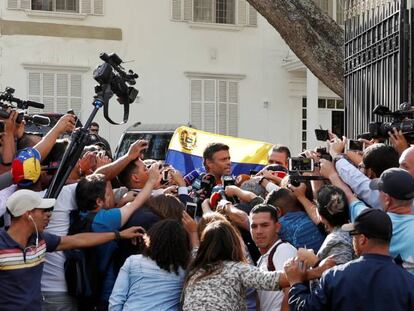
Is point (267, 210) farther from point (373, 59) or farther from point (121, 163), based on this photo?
point (373, 59)

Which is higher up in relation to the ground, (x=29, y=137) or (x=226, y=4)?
(x=226, y=4)

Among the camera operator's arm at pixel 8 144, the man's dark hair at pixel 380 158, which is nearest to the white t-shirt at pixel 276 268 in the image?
the man's dark hair at pixel 380 158

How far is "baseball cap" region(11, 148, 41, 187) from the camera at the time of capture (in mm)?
5348

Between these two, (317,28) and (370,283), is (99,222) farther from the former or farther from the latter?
(317,28)

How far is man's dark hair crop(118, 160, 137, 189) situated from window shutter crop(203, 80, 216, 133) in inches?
663

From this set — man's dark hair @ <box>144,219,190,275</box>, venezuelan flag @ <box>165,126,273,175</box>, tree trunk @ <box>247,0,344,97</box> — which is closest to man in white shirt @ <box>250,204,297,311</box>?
man's dark hair @ <box>144,219,190,275</box>

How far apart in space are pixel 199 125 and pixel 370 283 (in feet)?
63.2

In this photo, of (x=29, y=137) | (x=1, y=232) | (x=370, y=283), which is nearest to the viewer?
(x=370, y=283)

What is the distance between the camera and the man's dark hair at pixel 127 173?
6.26 meters

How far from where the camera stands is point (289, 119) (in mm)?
23469

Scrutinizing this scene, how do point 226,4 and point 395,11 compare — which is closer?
point 395,11

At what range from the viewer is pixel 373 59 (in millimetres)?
7438

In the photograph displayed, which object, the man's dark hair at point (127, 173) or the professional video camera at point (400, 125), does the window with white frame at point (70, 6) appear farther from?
the professional video camera at point (400, 125)

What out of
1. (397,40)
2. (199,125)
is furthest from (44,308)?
(199,125)
